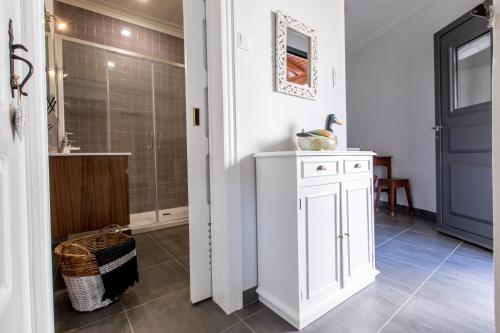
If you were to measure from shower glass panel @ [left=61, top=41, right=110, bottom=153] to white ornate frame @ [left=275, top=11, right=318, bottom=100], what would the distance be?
96.1 inches

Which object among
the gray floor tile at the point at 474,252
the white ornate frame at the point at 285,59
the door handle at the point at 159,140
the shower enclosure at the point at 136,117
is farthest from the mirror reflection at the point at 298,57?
the door handle at the point at 159,140

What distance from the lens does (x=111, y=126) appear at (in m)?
3.03

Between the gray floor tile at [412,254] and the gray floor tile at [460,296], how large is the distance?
200 mm

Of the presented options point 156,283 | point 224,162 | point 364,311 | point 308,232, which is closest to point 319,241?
point 308,232

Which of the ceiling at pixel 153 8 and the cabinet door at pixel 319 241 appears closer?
the cabinet door at pixel 319 241

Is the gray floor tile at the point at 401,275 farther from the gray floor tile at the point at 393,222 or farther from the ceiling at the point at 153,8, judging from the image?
the ceiling at the point at 153,8

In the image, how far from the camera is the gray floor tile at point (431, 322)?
112 centimetres

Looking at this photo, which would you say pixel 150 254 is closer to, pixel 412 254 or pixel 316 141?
pixel 316 141

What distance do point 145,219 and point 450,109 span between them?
361 cm

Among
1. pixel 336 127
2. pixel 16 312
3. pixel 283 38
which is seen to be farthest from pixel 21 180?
pixel 336 127

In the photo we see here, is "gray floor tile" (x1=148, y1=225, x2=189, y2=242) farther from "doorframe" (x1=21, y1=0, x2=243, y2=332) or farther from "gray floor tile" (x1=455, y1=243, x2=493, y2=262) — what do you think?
"gray floor tile" (x1=455, y1=243, x2=493, y2=262)

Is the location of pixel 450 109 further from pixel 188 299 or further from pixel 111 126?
pixel 111 126

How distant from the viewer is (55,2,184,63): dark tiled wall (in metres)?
2.69

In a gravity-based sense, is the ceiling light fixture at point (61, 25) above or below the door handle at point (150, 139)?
above
